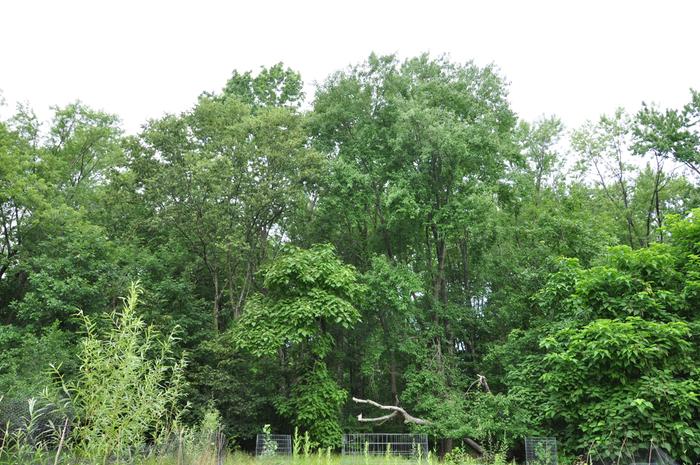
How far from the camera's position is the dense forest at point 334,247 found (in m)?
14.8

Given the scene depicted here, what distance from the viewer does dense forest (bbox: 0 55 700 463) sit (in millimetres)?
14812

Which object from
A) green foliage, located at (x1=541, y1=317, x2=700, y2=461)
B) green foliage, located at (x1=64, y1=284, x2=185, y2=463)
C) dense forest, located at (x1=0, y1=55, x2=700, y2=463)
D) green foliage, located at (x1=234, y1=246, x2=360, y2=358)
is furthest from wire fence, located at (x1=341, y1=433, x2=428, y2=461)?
green foliage, located at (x1=64, y1=284, x2=185, y2=463)

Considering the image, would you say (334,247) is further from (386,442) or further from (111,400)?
(111,400)

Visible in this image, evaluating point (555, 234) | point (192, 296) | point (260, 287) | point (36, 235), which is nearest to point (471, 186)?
point (555, 234)

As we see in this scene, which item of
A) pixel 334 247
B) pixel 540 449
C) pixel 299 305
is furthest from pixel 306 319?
pixel 540 449

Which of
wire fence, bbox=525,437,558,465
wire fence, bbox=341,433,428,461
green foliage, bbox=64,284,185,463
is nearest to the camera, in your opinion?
green foliage, bbox=64,284,185,463

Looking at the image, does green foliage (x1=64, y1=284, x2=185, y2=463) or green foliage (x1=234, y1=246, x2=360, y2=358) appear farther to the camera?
green foliage (x1=234, y1=246, x2=360, y2=358)

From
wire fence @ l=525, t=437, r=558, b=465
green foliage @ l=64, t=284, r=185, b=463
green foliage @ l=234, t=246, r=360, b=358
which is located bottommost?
wire fence @ l=525, t=437, r=558, b=465

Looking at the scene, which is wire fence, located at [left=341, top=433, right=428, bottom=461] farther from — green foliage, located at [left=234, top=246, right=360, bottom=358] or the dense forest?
green foliage, located at [left=234, top=246, right=360, bottom=358]

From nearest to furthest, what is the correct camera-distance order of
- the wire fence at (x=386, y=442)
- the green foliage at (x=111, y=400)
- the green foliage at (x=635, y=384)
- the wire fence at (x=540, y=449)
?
1. the green foliage at (x=111, y=400)
2. the green foliage at (x=635, y=384)
3. the wire fence at (x=540, y=449)
4. the wire fence at (x=386, y=442)

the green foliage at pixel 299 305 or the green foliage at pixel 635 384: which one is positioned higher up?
the green foliage at pixel 299 305

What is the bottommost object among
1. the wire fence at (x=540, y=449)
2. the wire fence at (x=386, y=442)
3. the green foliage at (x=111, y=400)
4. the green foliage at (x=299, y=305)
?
the wire fence at (x=386, y=442)

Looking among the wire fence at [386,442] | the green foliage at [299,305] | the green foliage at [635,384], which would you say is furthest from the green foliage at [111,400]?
the wire fence at [386,442]

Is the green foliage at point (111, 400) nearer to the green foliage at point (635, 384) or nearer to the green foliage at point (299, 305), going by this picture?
the green foliage at point (635, 384)
